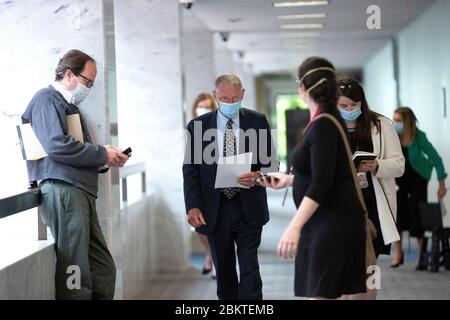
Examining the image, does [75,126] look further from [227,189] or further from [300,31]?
[300,31]

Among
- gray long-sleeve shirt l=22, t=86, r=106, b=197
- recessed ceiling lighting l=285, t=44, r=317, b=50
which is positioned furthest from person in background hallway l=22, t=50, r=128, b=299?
recessed ceiling lighting l=285, t=44, r=317, b=50

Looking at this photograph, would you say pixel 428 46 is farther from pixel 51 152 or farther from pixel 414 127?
pixel 51 152

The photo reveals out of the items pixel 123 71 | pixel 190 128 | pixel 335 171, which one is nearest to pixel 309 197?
pixel 335 171

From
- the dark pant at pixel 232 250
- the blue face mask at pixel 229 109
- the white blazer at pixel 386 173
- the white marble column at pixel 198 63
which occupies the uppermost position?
the white marble column at pixel 198 63

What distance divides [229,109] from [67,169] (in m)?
0.95

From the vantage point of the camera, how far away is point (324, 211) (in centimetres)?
328

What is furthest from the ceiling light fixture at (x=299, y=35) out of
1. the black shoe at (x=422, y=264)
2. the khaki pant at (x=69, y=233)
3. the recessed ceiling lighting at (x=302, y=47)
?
the khaki pant at (x=69, y=233)

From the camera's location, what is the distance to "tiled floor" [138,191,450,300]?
595cm

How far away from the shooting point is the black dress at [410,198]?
7340 millimetres

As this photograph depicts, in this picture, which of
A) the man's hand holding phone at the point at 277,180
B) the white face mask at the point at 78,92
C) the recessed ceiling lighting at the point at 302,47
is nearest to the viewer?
the man's hand holding phone at the point at 277,180

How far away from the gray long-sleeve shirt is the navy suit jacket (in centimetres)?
52

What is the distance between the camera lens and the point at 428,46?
829 centimetres

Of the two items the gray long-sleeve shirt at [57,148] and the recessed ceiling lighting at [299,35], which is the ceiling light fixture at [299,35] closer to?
the recessed ceiling lighting at [299,35]

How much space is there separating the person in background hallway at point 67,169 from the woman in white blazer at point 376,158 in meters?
1.26
